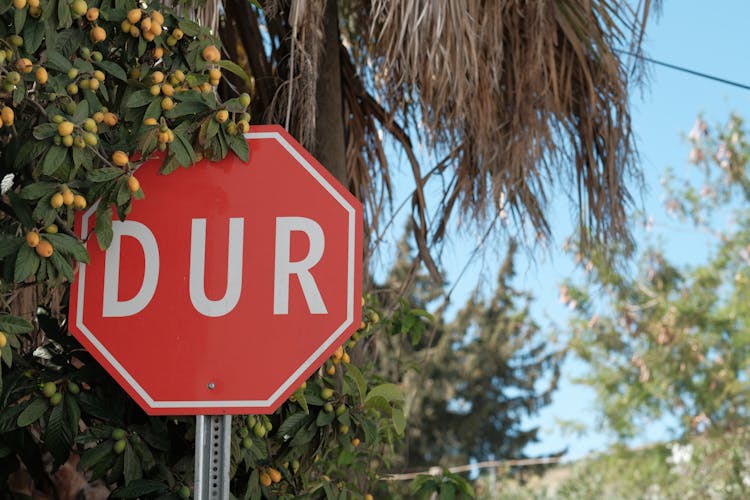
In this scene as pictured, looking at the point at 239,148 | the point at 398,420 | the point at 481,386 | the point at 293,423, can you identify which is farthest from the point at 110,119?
the point at 481,386

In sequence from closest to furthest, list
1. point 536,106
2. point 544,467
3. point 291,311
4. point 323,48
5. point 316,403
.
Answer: point 291,311 < point 316,403 < point 323,48 < point 536,106 < point 544,467

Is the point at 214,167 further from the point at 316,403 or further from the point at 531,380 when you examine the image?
the point at 531,380

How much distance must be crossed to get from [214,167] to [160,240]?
196 mm

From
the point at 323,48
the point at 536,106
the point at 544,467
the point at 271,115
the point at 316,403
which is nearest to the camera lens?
the point at 316,403

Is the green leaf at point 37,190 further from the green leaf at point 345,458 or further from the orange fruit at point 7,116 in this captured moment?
the green leaf at point 345,458

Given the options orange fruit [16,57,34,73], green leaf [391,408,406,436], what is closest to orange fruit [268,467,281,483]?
green leaf [391,408,406,436]

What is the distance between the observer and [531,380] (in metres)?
27.2

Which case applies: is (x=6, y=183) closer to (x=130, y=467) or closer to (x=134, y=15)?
(x=134, y=15)

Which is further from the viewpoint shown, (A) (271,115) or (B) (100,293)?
(A) (271,115)

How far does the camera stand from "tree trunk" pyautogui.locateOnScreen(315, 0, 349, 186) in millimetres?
3965

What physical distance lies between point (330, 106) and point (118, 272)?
217cm

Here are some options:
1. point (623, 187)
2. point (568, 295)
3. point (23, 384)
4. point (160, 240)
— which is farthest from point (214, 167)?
point (568, 295)

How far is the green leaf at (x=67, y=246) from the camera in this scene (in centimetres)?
195

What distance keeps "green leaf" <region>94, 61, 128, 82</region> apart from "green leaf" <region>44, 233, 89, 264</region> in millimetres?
437
